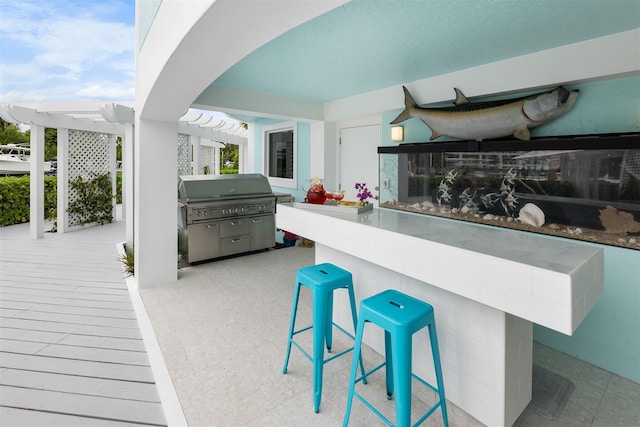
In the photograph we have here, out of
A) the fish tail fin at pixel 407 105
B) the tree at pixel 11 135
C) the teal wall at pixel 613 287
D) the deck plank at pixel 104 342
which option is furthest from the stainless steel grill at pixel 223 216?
the tree at pixel 11 135

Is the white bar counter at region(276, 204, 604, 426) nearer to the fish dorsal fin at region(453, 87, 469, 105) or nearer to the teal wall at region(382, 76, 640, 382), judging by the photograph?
the teal wall at region(382, 76, 640, 382)

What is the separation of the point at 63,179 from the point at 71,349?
5505 mm

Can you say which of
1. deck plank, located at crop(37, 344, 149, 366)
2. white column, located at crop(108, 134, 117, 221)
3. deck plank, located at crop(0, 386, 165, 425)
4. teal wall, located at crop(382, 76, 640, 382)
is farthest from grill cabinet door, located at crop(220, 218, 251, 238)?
white column, located at crop(108, 134, 117, 221)

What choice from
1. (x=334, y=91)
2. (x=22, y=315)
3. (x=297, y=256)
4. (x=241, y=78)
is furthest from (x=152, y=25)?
(x=297, y=256)

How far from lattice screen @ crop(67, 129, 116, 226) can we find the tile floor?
4.83m

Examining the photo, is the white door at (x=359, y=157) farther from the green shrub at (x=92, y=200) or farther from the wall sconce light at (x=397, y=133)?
the green shrub at (x=92, y=200)

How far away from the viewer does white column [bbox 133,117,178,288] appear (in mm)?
3607

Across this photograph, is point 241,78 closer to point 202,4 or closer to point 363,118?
point 363,118

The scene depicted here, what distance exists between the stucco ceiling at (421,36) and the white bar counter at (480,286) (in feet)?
4.31

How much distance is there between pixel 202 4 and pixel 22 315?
11.3ft

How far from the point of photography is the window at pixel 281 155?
6254 millimetres

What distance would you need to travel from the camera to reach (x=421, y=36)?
2426 mm

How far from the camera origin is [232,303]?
339cm

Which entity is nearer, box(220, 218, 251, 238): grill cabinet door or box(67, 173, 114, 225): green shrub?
box(220, 218, 251, 238): grill cabinet door
